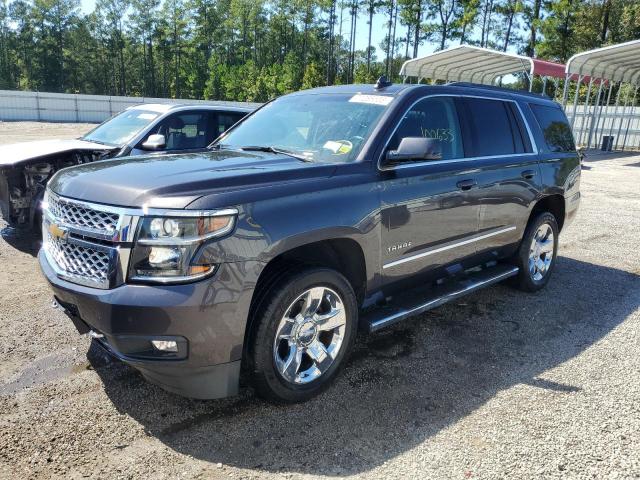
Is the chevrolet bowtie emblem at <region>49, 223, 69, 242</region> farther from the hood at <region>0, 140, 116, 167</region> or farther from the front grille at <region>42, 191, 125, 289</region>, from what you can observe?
the hood at <region>0, 140, 116, 167</region>

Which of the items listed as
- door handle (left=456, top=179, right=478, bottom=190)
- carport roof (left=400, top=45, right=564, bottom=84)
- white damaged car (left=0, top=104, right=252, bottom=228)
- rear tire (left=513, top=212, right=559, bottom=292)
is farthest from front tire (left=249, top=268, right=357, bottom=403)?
carport roof (left=400, top=45, right=564, bottom=84)

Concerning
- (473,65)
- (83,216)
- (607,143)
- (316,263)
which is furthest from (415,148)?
(607,143)

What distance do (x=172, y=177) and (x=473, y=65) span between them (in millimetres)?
25779

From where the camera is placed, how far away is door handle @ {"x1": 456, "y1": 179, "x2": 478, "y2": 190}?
416cm

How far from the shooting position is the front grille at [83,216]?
2.73 m

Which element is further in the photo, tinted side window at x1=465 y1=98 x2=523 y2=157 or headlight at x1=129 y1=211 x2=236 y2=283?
tinted side window at x1=465 y1=98 x2=523 y2=157

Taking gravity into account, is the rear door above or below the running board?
above

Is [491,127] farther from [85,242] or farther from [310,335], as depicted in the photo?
[85,242]

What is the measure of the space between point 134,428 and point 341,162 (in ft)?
6.76

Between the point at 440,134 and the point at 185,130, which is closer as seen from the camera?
the point at 440,134

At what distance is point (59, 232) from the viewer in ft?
9.95

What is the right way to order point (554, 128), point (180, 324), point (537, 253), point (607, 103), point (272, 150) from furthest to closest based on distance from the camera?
point (607, 103) < point (554, 128) < point (537, 253) < point (272, 150) < point (180, 324)

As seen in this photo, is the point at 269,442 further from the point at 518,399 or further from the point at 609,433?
the point at 609,433

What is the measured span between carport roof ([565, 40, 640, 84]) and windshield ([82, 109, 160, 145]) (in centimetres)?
1843
